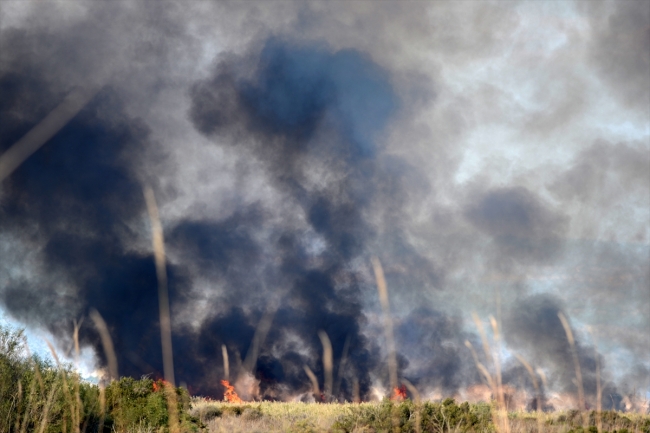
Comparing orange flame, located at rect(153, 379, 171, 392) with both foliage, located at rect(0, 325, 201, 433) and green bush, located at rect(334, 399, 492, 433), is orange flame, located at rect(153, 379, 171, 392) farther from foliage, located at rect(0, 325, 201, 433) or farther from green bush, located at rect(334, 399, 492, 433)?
green bush, located at rect(334, 399, 492, 433)

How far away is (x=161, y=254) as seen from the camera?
15.5 ft

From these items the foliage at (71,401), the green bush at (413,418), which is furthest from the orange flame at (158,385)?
the green bush at (413,418)

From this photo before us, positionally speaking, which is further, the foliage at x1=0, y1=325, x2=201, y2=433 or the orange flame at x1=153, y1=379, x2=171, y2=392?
the orange flame at x1=153, y1=379, x2=171, y2=392

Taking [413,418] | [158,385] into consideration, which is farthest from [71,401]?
[413,418]

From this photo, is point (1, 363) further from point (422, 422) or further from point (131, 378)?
point (422, 422)

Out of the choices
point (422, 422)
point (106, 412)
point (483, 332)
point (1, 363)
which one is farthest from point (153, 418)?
point (483, 332)

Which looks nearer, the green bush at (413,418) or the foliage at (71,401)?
the foliage at (71,401)

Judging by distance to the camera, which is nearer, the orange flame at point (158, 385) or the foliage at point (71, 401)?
the foliage at point (71, 401)

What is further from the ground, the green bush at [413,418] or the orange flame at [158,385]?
the orange flame at [158,385]

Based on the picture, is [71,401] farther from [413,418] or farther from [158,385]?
[413,418]

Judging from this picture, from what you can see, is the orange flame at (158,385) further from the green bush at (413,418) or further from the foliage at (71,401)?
the green bush at (413,418)

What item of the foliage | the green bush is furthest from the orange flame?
the green bush

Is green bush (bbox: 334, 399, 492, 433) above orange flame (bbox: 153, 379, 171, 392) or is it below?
below

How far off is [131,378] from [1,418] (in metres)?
3.93
